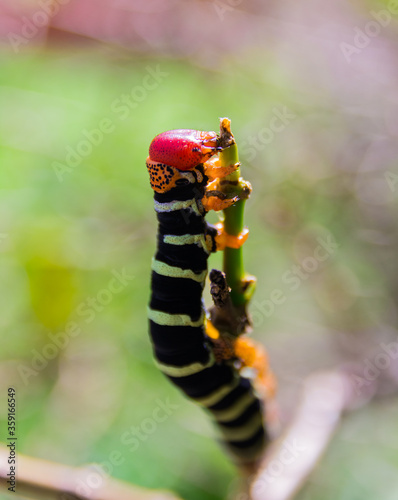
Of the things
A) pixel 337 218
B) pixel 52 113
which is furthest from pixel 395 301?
pixel 52 113

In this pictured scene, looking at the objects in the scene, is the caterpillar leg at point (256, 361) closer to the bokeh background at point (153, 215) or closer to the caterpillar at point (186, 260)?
the caterpillar at point (186, 260)

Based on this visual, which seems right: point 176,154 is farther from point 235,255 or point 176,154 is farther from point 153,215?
point 153,215

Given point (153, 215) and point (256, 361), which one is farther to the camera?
point (153, 215)

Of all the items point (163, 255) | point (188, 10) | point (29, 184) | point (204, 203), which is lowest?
point (163, 255)

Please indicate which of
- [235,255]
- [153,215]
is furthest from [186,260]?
[153,215]

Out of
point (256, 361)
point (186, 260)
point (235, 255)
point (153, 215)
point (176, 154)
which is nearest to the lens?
point (235, 255)

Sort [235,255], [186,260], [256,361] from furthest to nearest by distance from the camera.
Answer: [256,361] → [186,260] → [235,255]

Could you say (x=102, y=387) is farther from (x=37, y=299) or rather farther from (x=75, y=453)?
(x=37, y=299)

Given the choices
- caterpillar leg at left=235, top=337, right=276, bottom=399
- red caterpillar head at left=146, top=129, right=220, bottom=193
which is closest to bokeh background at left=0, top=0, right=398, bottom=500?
caterpillar leg at left=235, top=337, right=276, bottom=399
